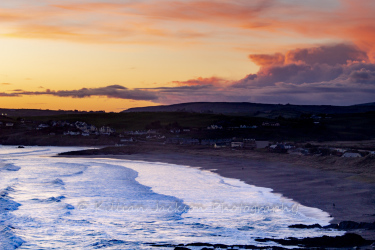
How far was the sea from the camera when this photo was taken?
54.2 ft

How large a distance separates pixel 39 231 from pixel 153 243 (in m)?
5.98

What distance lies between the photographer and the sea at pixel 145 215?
1653cm

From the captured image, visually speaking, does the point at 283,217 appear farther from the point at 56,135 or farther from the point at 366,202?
the point at 56,135

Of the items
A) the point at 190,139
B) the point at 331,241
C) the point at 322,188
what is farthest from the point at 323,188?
the point at 190,139

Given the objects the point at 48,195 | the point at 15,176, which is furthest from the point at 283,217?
the point at 15,176

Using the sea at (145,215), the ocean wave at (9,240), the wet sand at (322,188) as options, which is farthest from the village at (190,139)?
the ocean wave at (9,240)

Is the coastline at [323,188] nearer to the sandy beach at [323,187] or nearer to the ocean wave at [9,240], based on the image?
the sandy beach at [323,187]

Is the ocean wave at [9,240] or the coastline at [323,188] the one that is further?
the coastline at [323,188]

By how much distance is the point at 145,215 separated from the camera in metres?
21.8

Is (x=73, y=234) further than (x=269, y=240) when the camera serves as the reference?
Yes

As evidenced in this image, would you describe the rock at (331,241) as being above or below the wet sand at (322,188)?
above

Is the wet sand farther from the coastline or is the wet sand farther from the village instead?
the village

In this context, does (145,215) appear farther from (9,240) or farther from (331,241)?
(331,241)

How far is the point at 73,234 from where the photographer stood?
58.6 ft
